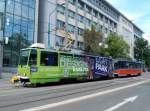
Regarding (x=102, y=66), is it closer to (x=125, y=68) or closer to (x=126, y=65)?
(x=125, y=68)

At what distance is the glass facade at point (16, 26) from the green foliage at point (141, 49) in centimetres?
8003

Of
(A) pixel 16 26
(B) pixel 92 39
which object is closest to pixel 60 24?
(B) pixel 92 39

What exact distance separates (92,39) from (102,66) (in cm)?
2917

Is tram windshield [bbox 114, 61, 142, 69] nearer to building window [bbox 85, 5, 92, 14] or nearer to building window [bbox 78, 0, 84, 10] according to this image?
building window [bbox 78, 0, 84, 10]

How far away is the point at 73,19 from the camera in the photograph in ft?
229

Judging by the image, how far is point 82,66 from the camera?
3647 cm

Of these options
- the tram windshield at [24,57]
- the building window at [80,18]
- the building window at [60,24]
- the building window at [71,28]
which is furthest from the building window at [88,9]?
the tram windshield at [24,57]

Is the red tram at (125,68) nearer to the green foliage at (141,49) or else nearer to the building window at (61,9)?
the building window at (61,9)

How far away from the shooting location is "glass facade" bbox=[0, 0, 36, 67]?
158 ft

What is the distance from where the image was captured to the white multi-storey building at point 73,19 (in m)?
58.9

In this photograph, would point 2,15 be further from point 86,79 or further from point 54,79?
point 54,79

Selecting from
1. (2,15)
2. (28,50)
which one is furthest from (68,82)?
(2,15)

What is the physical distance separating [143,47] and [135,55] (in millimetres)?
4063

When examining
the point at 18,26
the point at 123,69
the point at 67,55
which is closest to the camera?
the point at 67,55
